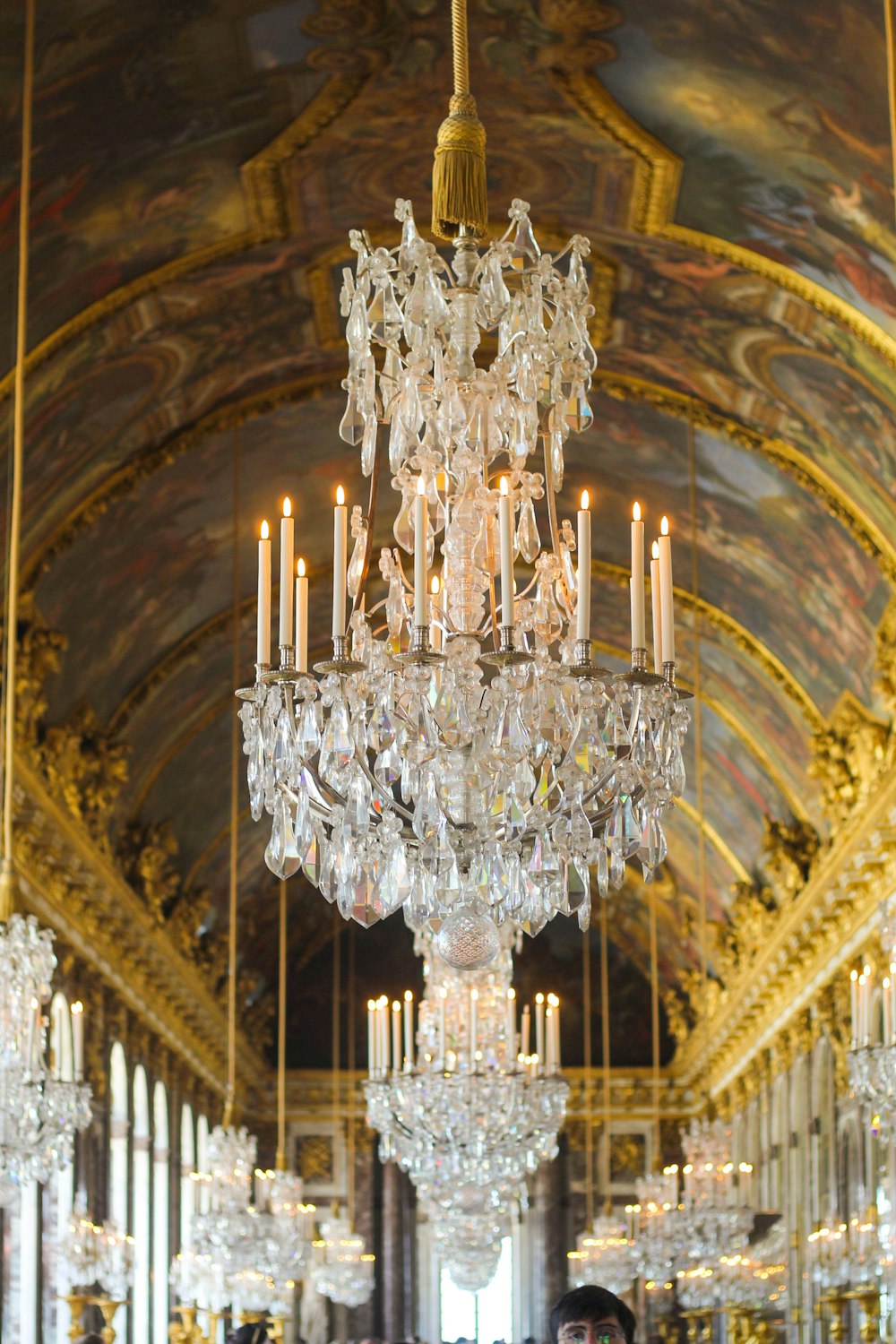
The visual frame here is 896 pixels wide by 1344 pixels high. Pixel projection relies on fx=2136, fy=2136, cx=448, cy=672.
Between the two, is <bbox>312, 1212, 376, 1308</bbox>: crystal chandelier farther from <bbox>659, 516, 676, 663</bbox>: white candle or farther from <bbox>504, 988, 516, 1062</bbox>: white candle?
<bbox>659, 516, 676, 663</bbox>: white candle

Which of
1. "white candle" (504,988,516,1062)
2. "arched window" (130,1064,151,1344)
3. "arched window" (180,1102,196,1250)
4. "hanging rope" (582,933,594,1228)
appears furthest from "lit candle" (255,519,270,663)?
"hanging rope" (582,933,594,1228)

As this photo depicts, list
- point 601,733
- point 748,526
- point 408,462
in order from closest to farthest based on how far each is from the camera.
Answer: point 601,733, point 408,462, point 748,526

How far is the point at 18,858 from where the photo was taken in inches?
731

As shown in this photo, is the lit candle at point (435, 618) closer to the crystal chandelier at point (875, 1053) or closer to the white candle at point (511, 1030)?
the crystal chandelier at point (875, 1053)

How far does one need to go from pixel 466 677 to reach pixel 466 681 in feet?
0.05

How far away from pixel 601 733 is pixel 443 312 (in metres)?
1.91

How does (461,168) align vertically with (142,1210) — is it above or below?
above

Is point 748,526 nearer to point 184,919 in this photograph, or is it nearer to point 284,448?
point 284,448

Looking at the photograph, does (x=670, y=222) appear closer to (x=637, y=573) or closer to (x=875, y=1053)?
(x=875, y=1053)

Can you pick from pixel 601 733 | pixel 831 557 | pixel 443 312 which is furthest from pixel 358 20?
pixel 831 557

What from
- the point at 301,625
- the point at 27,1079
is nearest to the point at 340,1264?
the point at 27,1079

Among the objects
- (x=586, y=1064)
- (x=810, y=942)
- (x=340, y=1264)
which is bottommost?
(x=340, y=1264)

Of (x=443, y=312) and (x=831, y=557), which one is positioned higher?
(x=831, y=557)

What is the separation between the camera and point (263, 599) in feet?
29.6
